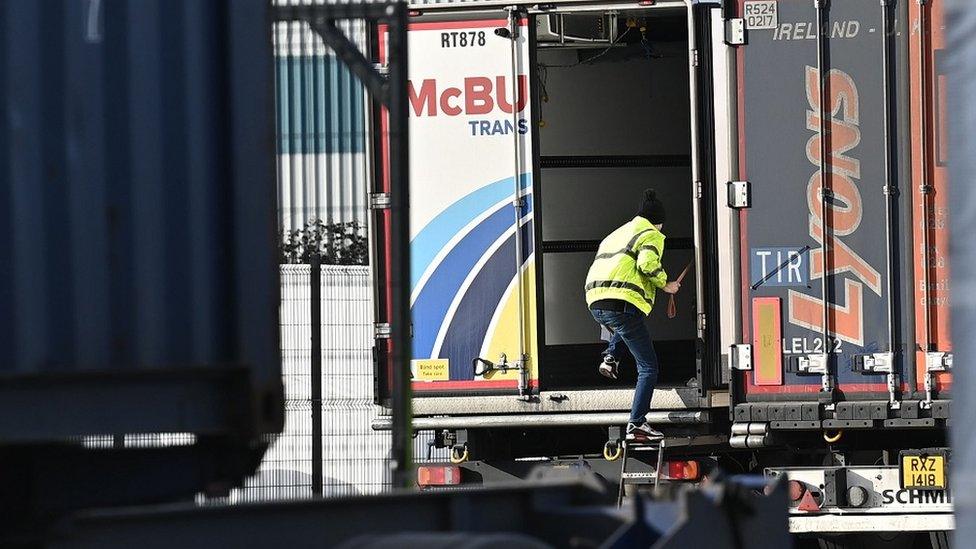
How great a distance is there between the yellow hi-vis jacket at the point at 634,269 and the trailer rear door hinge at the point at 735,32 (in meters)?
1.54

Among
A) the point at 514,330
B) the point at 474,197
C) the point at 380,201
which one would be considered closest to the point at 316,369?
the point at 380,201

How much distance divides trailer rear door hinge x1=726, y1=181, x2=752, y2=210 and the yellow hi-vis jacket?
40.9 inches

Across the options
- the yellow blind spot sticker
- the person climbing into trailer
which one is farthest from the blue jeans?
the yellow blind spot sticker

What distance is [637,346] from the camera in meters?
10.3

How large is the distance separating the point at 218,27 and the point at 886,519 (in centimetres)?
598

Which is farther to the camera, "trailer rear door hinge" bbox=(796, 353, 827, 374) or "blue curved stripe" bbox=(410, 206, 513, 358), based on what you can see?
"blue curved stripe" bbox=(410, 206, 513, 358)

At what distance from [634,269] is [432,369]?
5.08 feet

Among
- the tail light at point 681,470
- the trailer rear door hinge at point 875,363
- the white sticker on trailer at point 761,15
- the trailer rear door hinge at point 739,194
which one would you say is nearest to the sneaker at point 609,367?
the tail light at point 681,470

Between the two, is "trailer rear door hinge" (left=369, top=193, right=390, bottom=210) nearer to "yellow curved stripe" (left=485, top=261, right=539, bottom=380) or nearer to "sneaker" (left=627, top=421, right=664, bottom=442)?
"yellow curved stripe" (left=485, top=261, right=539, bottom=380)

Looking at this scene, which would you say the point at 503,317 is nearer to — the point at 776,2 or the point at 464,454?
the point at 464,454

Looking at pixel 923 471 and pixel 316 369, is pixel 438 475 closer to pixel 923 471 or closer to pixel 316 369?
pixel 316 369

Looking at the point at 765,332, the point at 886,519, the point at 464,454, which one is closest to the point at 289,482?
the point at 464,454

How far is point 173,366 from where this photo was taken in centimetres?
483

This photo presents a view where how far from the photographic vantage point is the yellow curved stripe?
9.92 m
